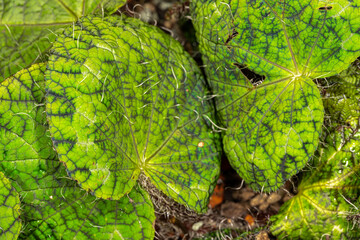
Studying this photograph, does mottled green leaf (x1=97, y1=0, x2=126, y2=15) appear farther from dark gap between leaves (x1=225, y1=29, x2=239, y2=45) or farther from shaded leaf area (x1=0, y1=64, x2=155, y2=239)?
dark gap between leaves (x1=225, y1=29, x2=239, y2=45)

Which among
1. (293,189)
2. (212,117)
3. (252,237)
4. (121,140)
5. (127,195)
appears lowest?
(252,237)

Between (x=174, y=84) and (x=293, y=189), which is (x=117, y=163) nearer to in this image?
(x=174, y=84)

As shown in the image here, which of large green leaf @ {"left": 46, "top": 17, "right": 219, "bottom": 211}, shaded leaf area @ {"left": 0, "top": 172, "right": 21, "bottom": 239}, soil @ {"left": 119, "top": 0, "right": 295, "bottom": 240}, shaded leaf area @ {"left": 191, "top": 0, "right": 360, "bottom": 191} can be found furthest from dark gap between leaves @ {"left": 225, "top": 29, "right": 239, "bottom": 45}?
shaded leaf area @ {"left": 0, "top": 172, "right": 21, "bottom": 239}

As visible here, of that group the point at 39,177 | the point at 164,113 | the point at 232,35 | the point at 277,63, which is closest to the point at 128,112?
the point at 164,113

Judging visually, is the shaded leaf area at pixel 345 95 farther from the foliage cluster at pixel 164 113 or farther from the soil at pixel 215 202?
the soil at pixel 215 202

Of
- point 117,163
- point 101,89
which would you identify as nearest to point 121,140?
point 117,163
